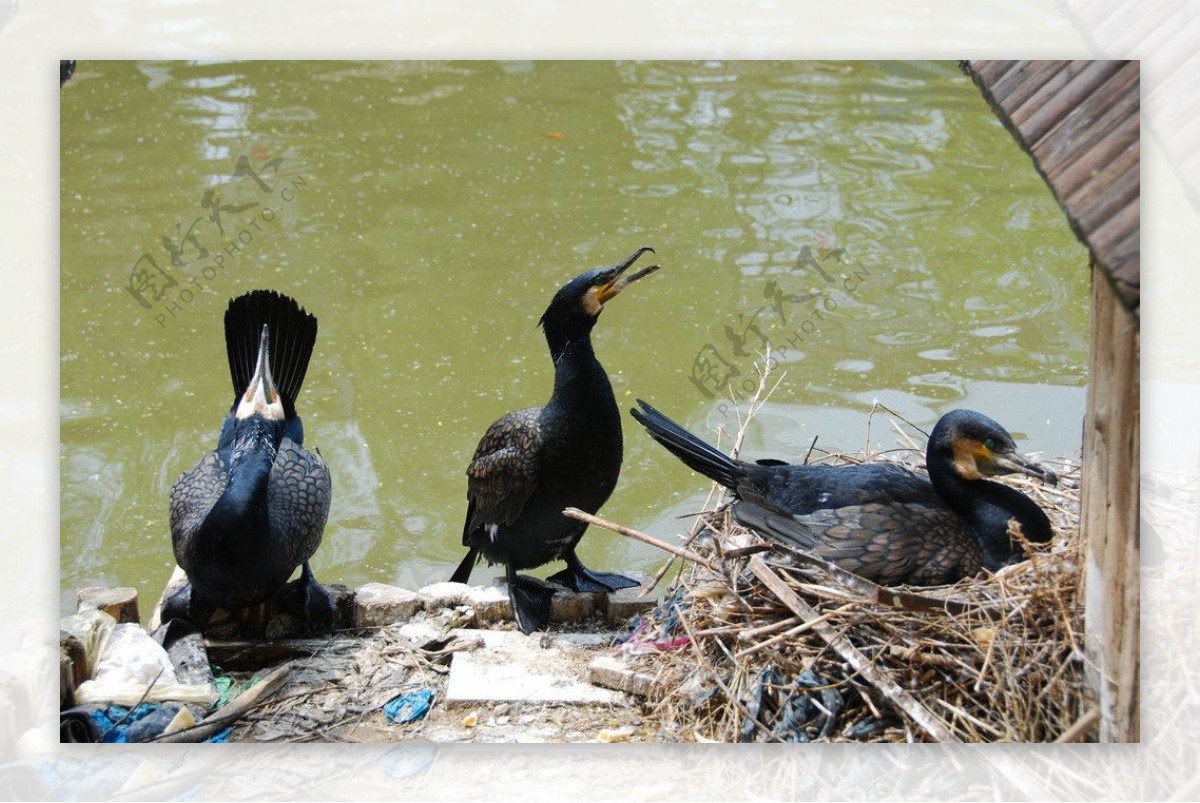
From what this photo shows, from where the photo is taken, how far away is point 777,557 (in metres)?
3.37

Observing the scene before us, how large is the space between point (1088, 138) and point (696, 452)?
119 centimetres

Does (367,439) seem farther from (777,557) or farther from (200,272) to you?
(777,557)

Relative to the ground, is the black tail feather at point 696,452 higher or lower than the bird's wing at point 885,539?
higher

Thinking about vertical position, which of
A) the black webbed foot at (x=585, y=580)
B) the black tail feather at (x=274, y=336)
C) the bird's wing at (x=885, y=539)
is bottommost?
the black webbed foot at (x=585, y=580)

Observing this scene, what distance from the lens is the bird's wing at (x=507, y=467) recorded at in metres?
3.69

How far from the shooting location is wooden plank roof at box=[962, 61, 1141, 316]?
2.65m

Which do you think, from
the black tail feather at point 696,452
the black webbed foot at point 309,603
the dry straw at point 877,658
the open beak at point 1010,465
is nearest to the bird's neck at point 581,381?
the black tail feather at point 696,452

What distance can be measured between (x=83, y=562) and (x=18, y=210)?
115 centimetres

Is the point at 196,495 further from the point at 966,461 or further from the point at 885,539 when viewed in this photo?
the point at 966,461

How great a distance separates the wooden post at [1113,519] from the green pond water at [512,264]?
1.38m

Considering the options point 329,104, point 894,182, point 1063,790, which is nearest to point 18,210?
point 1063,790

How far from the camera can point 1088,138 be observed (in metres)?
2.91

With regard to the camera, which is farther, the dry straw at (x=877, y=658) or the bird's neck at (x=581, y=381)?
the bird's neck at (x=581, y=381)

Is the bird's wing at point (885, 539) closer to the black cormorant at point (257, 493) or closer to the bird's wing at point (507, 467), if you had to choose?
the bird's wing at point (507, 467)
